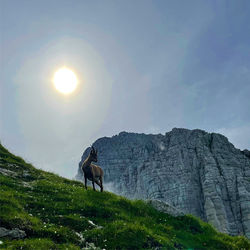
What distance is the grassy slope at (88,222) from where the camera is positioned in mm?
14586

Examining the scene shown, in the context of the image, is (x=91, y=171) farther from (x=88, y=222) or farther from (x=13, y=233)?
(x=13, y=233)

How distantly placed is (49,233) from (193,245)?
839 centimetres

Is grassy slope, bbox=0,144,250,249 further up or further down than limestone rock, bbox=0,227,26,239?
further up

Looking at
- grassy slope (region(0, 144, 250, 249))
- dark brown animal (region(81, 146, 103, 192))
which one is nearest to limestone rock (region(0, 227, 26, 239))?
grassy slope (region(0, 144, 250, 249))

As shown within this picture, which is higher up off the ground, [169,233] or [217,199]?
[217,199]

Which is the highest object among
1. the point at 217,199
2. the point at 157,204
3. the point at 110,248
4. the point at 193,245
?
the point at 217,199

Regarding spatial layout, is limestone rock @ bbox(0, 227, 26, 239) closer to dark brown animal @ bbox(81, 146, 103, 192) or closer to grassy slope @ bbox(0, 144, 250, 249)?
grassy slope @ bbox(0, 144, 250, 249)

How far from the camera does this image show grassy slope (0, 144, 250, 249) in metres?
14.6

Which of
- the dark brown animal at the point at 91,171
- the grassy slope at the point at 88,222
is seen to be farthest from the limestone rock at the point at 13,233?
the dark brown animal at the point at 91,171

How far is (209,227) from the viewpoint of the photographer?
2105 centimetres

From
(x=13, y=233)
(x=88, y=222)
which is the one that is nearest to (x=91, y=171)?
(x=88, y=222)

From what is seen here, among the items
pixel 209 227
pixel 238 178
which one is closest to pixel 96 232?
pixel 209 227

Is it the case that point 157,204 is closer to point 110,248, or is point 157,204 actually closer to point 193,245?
point 193,245

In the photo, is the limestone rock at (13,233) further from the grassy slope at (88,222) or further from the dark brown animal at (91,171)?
the dark brown animal at (91,171)
